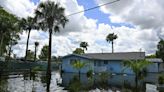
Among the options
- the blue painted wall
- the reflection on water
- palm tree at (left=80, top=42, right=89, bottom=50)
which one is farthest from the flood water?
palm tree at (left=80, top=42, right=89, bottom=50)

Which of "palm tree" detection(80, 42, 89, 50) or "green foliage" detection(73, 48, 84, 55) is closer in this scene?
"green foliage" detection(73, 48, 84, 55)

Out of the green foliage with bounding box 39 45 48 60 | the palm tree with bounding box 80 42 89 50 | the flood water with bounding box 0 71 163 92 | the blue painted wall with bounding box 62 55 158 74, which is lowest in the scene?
the flood water with bounding box 0 71 163 92

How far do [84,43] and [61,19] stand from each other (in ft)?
178

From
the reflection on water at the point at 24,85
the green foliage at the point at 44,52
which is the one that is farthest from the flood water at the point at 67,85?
the green foliage at the point at 44,52

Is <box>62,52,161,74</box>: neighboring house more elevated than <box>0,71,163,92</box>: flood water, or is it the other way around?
<box>62,52,161,74</box>: neighboring house

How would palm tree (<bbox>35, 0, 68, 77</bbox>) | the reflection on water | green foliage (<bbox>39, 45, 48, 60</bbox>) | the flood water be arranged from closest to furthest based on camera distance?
the reflection on water → the flood water → palm tree (<bbox>35, 0, 68, 77</bbox>) → green foliage (<bbox>39, 45, 48, 60</bbox>)

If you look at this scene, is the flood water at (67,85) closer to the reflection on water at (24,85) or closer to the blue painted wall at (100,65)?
the reflection on water at (24,85)

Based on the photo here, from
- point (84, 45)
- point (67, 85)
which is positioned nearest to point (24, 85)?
point (67, 85)

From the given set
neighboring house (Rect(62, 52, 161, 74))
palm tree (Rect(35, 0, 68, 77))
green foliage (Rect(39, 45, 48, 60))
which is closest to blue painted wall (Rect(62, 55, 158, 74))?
neighboring house (Rect(62, 52, 161, 74))

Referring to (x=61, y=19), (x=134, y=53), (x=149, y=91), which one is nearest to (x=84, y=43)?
(x=134, y=53)

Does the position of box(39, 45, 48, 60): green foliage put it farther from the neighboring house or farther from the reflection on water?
the reflection on water

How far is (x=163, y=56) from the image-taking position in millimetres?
75125

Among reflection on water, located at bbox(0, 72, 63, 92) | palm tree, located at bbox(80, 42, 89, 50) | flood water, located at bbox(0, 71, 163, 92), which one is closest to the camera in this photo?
reflection on water, located at bbox(0, 72, 63, 92)

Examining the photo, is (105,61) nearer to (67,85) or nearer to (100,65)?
(100,65)
